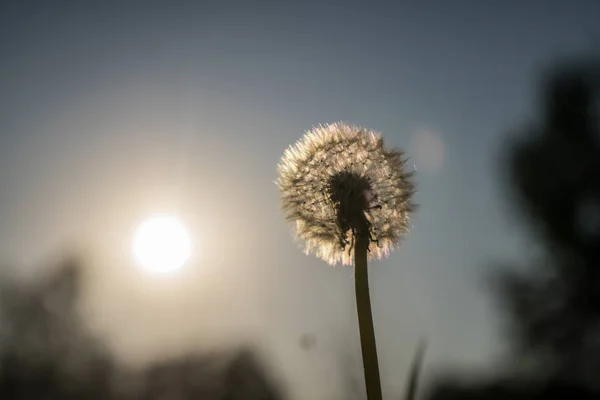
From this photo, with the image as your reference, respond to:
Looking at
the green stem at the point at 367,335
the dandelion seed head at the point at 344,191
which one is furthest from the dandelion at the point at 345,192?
the green stem at the point at 367,335

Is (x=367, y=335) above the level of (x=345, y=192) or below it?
below

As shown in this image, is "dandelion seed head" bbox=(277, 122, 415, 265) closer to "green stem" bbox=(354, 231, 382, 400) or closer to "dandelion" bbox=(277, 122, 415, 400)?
"dandelion" bbox=(277, 122, 415, 400)

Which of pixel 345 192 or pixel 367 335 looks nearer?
pixel 367 335

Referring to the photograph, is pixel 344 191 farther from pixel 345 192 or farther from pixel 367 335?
pixel 367 335

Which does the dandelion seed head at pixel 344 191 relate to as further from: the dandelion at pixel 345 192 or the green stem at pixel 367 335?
the green stem at pixel 367 335

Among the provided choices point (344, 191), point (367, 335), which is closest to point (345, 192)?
point (344, 191)

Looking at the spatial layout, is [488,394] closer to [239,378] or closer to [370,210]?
[370,210]

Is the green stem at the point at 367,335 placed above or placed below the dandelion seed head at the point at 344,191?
below

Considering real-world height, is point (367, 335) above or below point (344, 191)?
below
